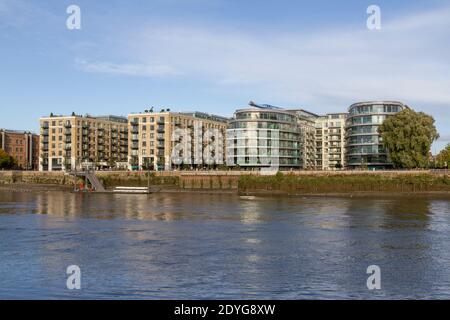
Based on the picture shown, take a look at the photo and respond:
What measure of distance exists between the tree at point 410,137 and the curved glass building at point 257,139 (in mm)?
54970

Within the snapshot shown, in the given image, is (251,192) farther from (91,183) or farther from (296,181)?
(91,183)

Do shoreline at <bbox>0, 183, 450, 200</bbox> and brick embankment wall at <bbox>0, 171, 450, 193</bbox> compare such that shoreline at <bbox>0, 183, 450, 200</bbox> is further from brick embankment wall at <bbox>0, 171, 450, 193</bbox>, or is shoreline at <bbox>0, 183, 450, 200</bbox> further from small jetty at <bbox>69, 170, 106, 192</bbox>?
small jetty at <bbox>69, 170, 106, 192</bbox>

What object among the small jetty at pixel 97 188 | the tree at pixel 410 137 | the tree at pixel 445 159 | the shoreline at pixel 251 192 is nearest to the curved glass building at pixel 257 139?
the shoreline at pixel 251 192

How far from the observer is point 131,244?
39.8 metres

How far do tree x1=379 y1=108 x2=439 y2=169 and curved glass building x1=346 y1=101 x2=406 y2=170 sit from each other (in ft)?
110

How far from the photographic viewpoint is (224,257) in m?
34.2

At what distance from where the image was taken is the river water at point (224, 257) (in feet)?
84.0

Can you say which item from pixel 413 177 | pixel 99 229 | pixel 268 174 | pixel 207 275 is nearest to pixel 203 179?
pixel 268 174

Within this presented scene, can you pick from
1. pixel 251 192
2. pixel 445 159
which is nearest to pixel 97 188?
pixel 251 192

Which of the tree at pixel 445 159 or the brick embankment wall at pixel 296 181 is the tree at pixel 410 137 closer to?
the brick embankment wall at pixel 296 181
